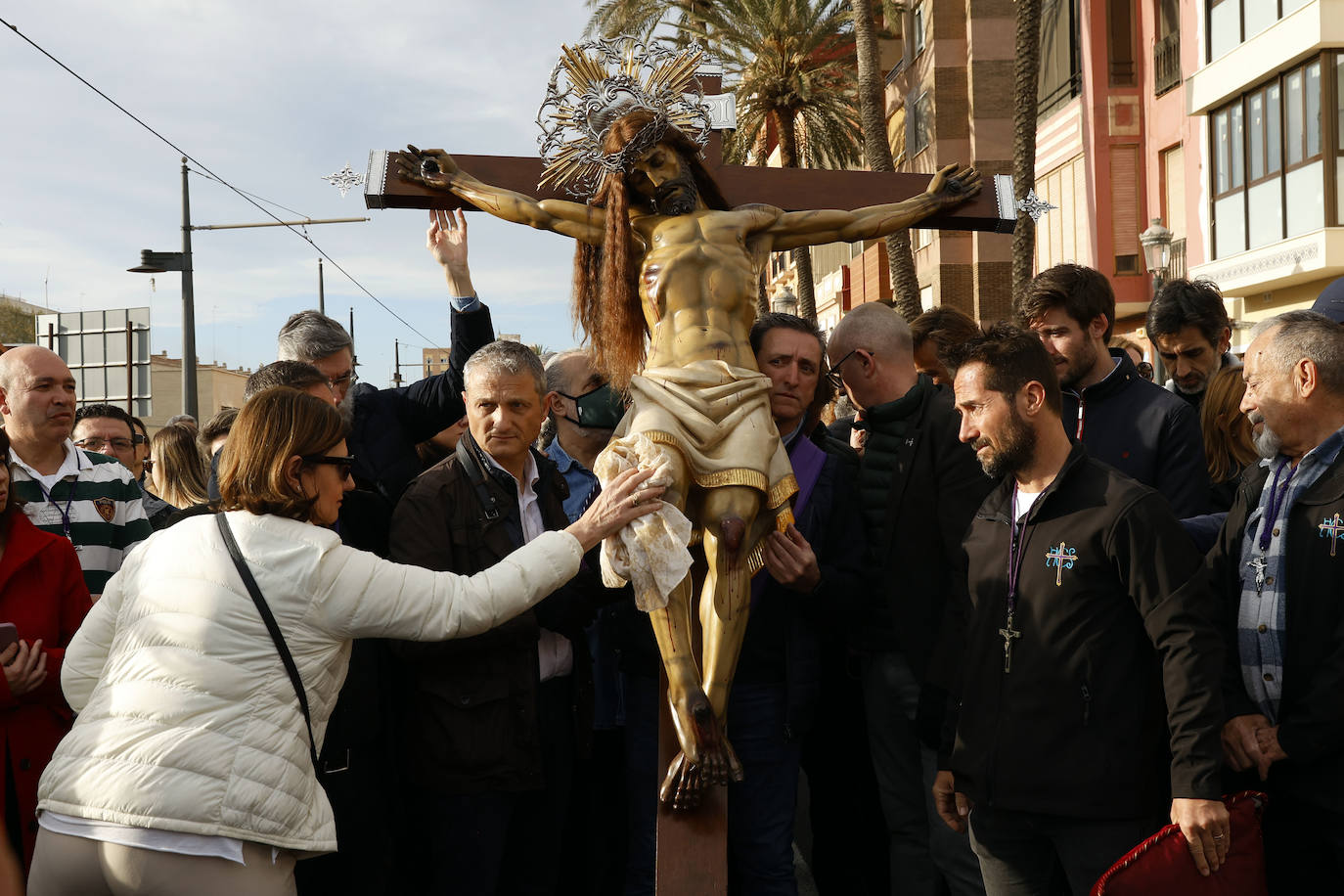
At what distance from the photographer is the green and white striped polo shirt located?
15.3 feet

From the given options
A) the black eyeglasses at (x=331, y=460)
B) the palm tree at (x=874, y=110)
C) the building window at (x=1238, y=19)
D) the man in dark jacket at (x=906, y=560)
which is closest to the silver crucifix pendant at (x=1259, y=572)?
the man in dark jacket at (x=906, y=560)

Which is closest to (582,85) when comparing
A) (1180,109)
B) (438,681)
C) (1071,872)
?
(438,681)

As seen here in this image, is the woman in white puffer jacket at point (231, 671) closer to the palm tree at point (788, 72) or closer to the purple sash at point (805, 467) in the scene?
the purple sash at point (805, 467)

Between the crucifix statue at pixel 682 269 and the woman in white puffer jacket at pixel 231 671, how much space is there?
77 centimetres

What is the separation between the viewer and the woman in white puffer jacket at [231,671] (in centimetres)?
273

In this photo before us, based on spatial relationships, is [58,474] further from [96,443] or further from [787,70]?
[787,70]

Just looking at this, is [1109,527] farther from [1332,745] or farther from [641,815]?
[641,815]

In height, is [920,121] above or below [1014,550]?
above

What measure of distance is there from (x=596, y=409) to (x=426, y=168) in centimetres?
129

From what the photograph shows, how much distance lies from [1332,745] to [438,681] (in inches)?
105

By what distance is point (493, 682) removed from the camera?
3.89 m

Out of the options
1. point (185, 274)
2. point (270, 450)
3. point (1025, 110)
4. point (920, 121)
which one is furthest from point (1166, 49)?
point (270, 450)

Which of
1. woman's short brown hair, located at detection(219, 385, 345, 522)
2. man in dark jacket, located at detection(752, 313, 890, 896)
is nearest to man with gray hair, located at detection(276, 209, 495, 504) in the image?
man in dark jacket, located at detection(752, 313, 890, 896)

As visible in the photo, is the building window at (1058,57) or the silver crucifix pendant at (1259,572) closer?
the silver crucifix pendant at (1259,572)
